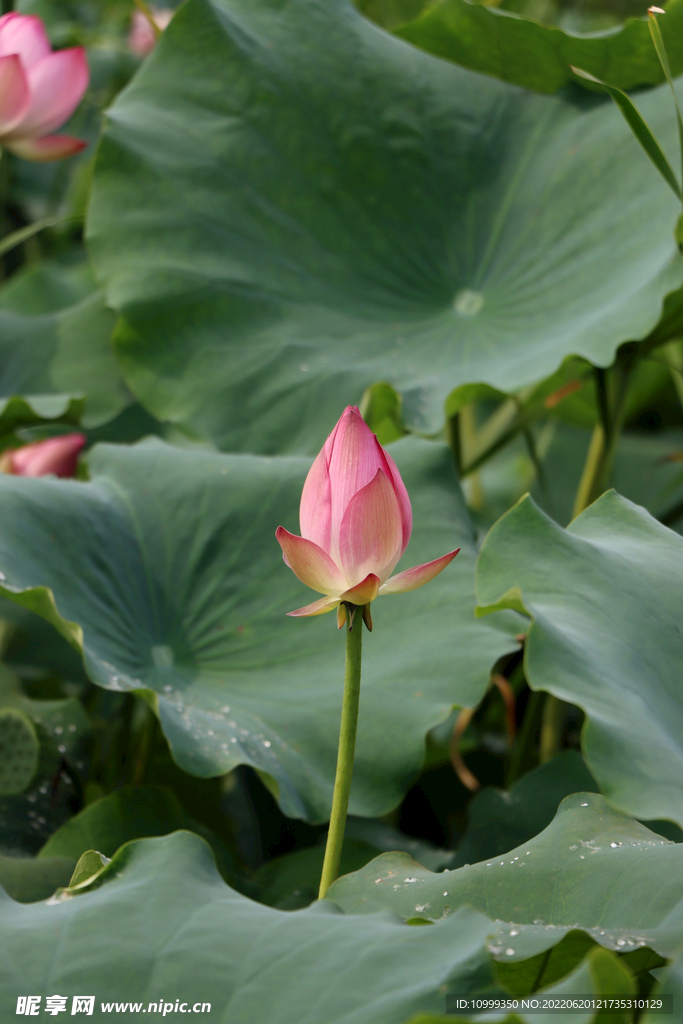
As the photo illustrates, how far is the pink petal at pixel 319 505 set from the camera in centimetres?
Result: 47

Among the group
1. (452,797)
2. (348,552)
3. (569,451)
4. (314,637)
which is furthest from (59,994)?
(569,451)

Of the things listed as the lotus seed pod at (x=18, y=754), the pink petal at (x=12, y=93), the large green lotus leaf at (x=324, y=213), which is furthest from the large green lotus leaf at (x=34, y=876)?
the pink petal at (x=12, y=93)

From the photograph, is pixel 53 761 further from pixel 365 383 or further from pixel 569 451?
pixel 569 451

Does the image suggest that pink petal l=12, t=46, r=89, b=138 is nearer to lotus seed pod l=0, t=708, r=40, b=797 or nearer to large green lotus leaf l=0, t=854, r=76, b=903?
lotus seed pod l=0, t=708, r=40, b=797

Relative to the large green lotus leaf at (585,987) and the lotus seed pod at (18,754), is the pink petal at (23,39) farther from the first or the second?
the large green lotus leaf at (585,987)

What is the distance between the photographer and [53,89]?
97 centimetres

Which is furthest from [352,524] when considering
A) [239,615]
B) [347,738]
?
[239,615]

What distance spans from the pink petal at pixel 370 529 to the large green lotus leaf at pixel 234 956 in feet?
0.58

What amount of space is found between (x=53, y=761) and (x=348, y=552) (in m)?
0.52

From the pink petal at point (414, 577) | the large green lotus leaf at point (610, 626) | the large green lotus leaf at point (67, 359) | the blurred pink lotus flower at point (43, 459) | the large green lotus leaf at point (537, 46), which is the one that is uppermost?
the large green lotus leaf at point (537, 46)

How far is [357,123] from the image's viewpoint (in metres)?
1.04

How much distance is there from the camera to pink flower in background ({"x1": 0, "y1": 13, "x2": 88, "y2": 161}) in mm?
919

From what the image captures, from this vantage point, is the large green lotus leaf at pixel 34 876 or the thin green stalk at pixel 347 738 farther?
the large green lotus leaf at pixel 34 876

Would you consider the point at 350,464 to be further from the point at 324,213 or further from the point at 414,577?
the point at 324,213
